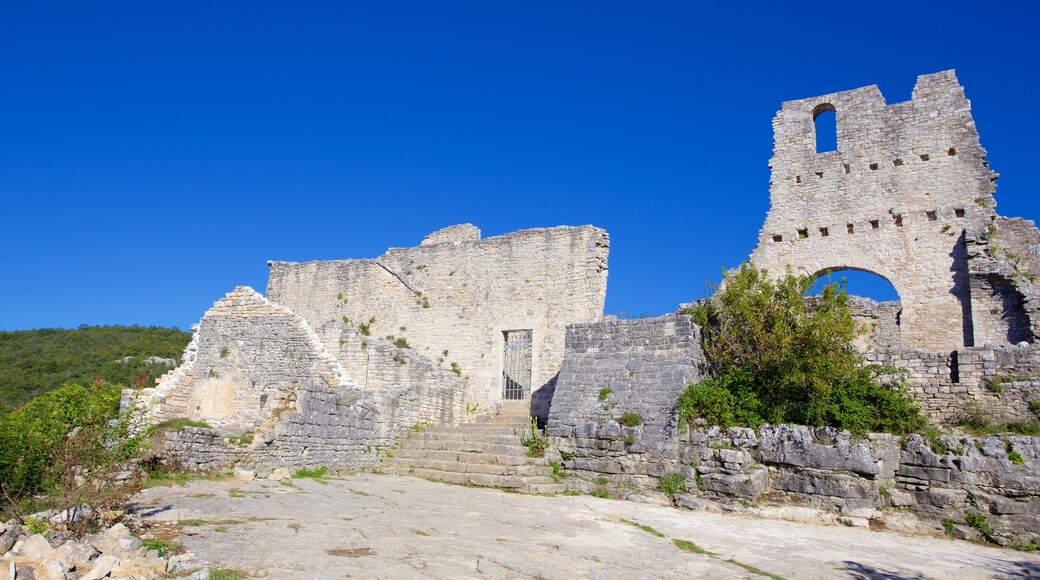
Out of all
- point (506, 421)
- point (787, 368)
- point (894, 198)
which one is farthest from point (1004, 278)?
point (506, 421)

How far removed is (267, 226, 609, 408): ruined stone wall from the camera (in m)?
18.6

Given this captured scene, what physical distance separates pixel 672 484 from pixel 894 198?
37.7 ft

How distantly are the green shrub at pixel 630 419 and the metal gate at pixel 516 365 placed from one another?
6767 mm

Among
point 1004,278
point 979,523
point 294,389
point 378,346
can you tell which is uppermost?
point 1004,278

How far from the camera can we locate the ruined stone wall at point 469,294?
61.1 feet

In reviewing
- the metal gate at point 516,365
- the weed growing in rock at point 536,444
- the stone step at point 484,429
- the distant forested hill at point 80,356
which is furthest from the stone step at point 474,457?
the distant forested hill at point 80,356

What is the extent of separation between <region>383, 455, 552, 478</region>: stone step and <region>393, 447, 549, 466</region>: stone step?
4.1 inches

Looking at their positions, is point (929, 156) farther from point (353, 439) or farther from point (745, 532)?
point (353, 439)

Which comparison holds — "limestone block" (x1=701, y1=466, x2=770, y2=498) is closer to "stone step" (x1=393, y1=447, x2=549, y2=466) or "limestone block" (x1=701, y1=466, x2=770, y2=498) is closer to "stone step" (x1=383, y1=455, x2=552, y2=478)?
"stone step" (x1=383, y1=455, x2=552, y2=478)

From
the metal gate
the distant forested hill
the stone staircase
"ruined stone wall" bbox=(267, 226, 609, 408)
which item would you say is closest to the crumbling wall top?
"ruined stone wall" bbox=(267, 226, 609, 408)

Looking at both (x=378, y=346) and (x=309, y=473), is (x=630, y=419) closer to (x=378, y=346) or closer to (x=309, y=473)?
(x=309, y=473)

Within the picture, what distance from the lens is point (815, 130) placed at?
20.0 meters

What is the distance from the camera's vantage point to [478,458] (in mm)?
13000

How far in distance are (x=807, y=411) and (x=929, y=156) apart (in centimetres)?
1058
